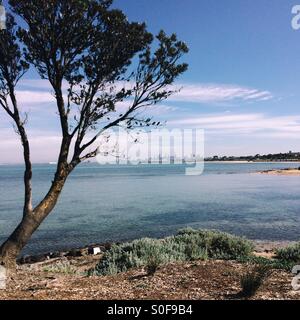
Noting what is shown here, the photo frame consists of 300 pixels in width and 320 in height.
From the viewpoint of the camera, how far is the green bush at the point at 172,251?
50.9 ft

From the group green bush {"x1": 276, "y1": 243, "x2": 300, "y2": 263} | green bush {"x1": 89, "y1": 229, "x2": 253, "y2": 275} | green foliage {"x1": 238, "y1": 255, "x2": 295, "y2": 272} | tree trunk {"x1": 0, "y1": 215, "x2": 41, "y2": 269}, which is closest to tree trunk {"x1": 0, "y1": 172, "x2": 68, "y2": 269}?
tree trunk {"x1": 0, "y1": 215, "x2": 41, "y2": 269}

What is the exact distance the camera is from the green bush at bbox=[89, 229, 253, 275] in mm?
15500

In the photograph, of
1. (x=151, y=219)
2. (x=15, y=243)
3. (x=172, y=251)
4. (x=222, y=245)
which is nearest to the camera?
(x=15, y=243)

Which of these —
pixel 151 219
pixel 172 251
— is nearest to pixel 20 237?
pixel 172 251

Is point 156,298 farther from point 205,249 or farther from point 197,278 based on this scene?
point 205,249

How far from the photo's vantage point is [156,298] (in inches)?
414

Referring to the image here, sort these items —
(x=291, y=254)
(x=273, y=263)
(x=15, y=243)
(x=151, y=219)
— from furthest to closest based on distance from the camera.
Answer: (x=151, y=219) < (x=291, y=254) < (x=273, y=263) < (x=15, y=243)

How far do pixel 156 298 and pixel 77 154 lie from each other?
690cm

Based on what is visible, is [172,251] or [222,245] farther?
[222,245]

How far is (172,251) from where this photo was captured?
55.9 feet

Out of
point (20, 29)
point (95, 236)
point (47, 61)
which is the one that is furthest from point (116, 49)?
point (95, 236)

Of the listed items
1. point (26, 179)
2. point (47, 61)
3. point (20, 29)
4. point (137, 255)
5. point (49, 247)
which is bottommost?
point (49, 247)

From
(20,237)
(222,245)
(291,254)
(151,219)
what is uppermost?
(20,237)

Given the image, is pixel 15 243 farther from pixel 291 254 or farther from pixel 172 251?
pixel 291 254
